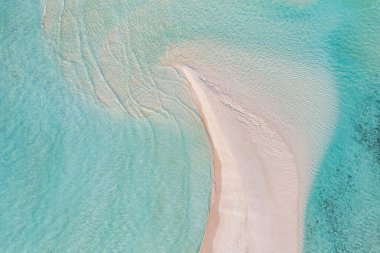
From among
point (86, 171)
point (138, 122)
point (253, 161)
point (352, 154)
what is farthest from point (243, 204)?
point (86, 171)

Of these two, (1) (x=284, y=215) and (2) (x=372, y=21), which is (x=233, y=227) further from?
(2) (x=372, y=21)

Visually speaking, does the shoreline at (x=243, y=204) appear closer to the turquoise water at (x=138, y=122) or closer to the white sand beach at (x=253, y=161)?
the white sand beach at (x=253, y=161)

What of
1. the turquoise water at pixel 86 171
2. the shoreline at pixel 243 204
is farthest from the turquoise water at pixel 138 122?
the shoreline at pixel 243 204

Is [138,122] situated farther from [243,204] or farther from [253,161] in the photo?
[243,204]

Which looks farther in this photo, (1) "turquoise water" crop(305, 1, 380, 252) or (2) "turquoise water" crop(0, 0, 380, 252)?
(2) "turquoise water" crop(0, 0, 380, 252)

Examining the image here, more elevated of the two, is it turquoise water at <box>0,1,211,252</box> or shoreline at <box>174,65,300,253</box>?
turquoise water at <box>0,1,211,252</box>

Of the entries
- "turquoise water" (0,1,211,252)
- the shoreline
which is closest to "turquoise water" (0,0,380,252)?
"turquoise water" (0,1,211,252)

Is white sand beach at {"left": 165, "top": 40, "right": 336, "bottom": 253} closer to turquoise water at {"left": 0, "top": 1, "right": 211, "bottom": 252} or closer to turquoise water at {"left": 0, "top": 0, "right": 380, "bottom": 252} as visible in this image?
turquoise water at {"left": 0, "top": 0, "right": 380, "bottom": 252}
